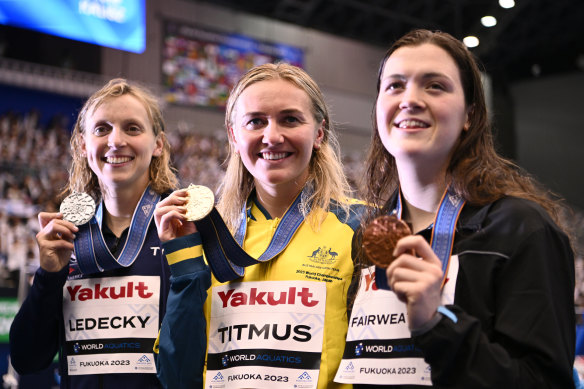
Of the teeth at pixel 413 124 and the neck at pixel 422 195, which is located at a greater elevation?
the teeth at pixel 413 124

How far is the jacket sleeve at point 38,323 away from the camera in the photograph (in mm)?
2127

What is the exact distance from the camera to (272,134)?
6.19 feet

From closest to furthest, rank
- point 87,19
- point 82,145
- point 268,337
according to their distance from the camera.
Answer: point 268,337
point 82,145
point 87,19

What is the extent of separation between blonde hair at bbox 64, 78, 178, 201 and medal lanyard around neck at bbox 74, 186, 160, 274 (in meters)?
0.16

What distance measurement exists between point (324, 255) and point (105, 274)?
876 mm

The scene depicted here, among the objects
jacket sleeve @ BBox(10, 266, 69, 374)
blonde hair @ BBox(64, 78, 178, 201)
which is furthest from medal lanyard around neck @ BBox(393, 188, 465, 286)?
jacket sleeve @ BBox(10, 266, 69, 374)

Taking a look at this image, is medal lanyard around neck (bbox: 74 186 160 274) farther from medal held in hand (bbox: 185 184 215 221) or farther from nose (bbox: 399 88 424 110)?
nose (bbox: 399 88 424 110)

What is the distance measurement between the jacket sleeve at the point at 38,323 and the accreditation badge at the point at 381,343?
3.74ft

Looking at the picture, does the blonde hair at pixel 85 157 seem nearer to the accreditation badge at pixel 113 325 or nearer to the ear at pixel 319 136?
the accreditation badge at pixel 113 325

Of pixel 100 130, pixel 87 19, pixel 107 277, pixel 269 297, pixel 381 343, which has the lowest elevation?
pixel 381 343

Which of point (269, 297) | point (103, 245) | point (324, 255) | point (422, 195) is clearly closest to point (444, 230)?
point (422, 195)

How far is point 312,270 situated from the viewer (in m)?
1.86

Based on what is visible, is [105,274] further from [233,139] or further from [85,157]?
[233,139]

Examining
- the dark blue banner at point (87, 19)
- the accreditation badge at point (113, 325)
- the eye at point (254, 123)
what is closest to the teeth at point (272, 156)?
the eye at point (254, 123)
